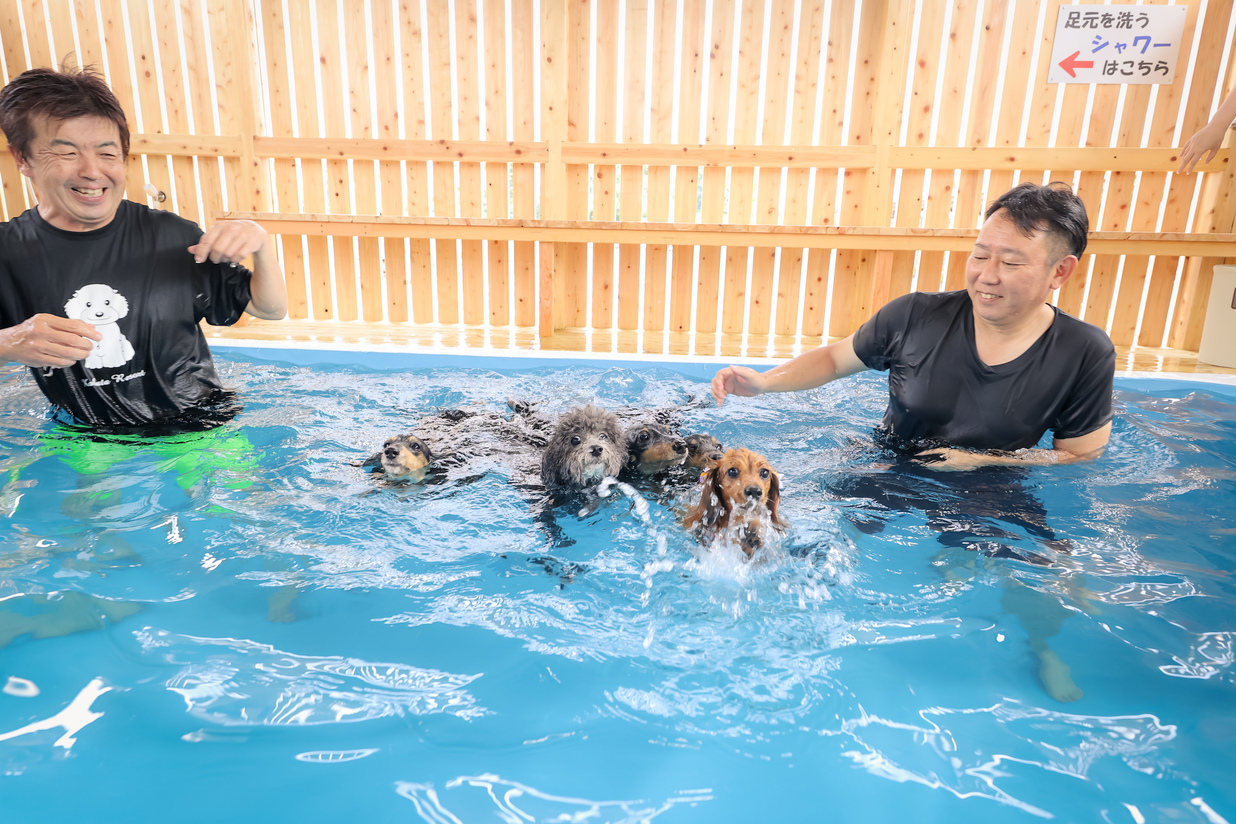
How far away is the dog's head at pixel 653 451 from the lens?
9.67ft

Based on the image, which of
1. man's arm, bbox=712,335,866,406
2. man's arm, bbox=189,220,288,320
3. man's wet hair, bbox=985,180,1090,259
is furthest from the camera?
man's arm, bbox=712,335,866,406

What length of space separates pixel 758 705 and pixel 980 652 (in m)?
0.72

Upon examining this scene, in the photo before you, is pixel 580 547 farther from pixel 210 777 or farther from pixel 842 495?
pixel 210 777

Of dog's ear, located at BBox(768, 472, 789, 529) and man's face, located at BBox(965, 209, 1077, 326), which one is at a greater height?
man's face, located at BBox(965, 209, 1077, 326)

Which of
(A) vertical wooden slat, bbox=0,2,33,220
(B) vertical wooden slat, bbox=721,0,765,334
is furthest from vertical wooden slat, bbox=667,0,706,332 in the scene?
(A) vertical wooden slat, bbox=0,2,33,220

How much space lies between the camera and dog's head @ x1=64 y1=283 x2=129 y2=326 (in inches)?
114

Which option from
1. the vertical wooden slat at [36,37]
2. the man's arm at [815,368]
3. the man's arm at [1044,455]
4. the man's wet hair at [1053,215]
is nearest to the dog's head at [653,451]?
the man's arm at [815,368]

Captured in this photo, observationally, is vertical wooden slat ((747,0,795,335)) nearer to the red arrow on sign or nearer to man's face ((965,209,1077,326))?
the red arrow on sign

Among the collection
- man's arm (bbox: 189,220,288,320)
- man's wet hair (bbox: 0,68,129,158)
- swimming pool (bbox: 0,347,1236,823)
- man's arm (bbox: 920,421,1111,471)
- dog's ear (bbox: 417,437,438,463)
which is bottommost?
swimming pool (bbox: 0,347,1236,823)

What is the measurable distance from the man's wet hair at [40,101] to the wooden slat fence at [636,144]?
14.5 ft

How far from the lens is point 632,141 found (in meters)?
7.88

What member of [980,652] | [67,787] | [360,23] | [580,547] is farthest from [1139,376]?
[360,23]

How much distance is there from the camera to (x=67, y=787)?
5.11ft

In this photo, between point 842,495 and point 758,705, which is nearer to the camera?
point 758,705
